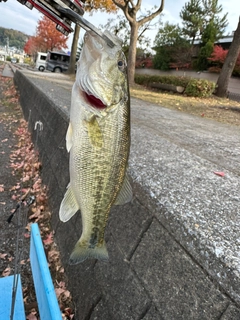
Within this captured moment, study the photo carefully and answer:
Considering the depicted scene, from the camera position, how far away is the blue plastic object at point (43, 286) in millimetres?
1866

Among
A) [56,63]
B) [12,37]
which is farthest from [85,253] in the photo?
[12,37]

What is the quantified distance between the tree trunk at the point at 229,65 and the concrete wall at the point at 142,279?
1445 cm

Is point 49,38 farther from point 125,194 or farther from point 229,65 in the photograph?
point 125,194

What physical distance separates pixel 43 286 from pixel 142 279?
2.67 feet

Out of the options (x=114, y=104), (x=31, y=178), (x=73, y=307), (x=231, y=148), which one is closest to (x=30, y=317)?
(x=73, y=307)

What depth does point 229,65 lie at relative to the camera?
14594 mm

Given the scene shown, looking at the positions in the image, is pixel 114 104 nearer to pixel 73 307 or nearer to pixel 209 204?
pixel 209 204

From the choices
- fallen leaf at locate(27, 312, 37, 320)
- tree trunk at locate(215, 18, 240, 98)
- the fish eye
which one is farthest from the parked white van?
the fish eye

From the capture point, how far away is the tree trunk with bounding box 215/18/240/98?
14.1 meters

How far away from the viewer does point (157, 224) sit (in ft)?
6.07

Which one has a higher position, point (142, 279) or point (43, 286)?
point (142, 279)

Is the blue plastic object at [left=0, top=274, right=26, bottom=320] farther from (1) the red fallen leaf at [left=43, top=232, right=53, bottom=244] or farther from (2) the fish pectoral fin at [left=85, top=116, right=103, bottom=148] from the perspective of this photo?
(2) the fish pectoral fin at [left=85, top=116, right=103, bottom=148]

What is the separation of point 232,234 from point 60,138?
3194mm

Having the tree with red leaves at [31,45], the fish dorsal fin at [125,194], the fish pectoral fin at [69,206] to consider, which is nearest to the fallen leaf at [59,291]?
the fish pectoral fin at [69,206]
